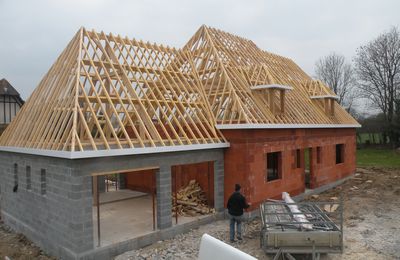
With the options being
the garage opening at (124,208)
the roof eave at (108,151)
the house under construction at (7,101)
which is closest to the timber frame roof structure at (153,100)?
the roof eave at (108,151)

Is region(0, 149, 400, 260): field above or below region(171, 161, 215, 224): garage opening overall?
below

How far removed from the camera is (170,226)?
995 cm

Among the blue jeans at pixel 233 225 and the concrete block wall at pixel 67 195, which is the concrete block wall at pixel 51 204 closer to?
the concrete block wall at pixel 67 195

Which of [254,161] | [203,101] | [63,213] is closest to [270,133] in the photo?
[254,161]

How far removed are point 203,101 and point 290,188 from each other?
212 inches

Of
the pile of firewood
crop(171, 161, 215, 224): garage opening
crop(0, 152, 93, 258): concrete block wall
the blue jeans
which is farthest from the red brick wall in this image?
crop(0, 152, 93, 258): concrete block wall

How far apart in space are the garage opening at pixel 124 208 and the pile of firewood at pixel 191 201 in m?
0.97

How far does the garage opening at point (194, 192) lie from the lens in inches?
452

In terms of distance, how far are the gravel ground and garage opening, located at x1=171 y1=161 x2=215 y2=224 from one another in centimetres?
75

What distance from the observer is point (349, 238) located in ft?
31.8

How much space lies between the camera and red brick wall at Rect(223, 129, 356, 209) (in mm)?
11508

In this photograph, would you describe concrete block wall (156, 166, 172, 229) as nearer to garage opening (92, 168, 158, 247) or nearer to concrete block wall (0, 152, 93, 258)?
garage opening (92, 168, 158, 247)

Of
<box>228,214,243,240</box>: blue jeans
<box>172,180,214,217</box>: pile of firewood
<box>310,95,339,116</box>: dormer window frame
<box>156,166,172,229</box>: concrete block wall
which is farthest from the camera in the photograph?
<box>310,95,339,116</box>: dormer window frame

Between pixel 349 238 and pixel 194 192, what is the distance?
5.71 m
